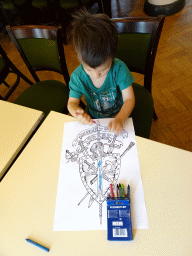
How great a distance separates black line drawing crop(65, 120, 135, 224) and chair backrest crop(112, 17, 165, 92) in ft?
1.64

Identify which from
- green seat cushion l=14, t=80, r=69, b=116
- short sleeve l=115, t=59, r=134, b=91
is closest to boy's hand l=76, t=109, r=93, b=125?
short sleeve l=115, t=59, r=134, b=91

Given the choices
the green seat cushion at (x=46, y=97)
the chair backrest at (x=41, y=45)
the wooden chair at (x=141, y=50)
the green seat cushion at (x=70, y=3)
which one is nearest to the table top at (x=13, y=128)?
the green seat cushion at (x=46, y=97)

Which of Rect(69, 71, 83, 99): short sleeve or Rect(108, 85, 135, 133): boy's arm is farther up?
Rect(69, 71, 83, 99): short sleeve

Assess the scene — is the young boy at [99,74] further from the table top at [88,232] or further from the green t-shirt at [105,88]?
the table top at [88,232]

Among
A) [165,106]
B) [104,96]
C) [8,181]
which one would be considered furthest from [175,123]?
[8,181]

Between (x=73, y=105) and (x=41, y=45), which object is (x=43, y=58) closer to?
(x=41, y=45)

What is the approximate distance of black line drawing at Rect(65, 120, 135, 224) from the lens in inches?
21.9

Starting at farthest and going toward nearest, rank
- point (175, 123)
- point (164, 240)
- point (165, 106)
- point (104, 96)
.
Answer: point (165, 106), point (175, 123), point (104, 96), point (164, 240)

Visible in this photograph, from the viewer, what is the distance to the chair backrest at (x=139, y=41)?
82 centimetres

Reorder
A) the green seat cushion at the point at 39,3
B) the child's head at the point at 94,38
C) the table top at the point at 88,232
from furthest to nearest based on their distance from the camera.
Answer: the green seat cushion at the point at 39,3
the child's head at the point at 94,38
the table top at the point at 88,232

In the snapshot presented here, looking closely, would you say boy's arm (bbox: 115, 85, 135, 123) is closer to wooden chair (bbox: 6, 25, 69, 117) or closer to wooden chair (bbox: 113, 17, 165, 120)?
wooden chair (bbox: 113, 17, 165, 120)

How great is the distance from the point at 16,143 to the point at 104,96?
0.44m

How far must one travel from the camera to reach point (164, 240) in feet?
1.49

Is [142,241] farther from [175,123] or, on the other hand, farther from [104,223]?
[175,123]
